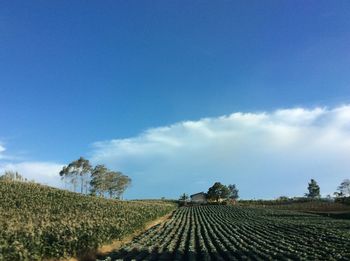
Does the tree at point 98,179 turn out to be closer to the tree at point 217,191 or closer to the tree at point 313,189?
the tree at point 217,191

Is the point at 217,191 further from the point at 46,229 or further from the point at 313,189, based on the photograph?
the point at 46,229

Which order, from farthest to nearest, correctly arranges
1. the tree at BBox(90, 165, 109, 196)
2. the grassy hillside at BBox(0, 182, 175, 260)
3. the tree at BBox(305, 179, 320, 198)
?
the tree at BBox(305, 179, 320, 198) < the tree at BBox(90, 165, 109, 196) < the grassy hillside at BBox(0, 182, 175, 260)

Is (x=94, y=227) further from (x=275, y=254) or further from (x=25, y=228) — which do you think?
(x=275, y=254)

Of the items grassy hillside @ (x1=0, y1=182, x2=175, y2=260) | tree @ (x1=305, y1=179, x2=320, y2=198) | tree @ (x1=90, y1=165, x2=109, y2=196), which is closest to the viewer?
grassy hillside @ (x1=0, y1=182, x2=175, y2=260)

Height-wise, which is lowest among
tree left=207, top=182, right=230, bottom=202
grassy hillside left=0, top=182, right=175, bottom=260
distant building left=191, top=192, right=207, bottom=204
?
grassy hillside left=0, top=182, right=175, bottom=260

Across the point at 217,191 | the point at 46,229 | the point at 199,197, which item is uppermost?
the point at 217,191

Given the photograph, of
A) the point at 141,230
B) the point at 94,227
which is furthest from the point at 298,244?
the point at 141,230

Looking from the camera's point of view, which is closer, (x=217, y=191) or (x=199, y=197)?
(x=199, y=197)

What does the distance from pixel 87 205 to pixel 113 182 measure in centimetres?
8405

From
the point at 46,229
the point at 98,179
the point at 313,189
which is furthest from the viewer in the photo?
the point at 313,189

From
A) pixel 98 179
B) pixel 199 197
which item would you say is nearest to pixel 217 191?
pixel 199 197

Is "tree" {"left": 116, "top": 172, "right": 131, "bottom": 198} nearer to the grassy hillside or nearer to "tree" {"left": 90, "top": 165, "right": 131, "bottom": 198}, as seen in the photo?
"tree" {"left": 90, "top": 165, "right": 131, "bottom": 198}

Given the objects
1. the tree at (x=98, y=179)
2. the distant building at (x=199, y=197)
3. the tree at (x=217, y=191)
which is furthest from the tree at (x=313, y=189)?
the tree at (x=98, y=179)

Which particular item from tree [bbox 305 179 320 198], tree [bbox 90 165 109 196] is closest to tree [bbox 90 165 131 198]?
tree [bbox 90 165 109 196]
